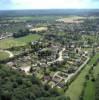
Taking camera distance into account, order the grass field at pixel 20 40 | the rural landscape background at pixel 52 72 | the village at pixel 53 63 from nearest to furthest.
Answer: the rural landscape background at pixel 52 72
the village at pixel 53 63
the grass field at pixel 20 40

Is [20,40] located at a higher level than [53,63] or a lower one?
lower

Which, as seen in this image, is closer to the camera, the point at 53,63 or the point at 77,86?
the point at 77,86

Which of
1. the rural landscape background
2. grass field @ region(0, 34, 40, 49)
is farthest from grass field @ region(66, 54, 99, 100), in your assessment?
grass field @ region(0, 34, 40, 49)

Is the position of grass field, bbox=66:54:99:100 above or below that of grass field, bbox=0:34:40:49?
below

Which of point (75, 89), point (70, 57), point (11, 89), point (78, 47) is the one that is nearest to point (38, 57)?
point (70, 57)

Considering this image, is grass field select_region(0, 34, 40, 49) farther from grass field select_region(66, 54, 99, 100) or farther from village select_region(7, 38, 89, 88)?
grass field select_region(66, 54, 99, 100)

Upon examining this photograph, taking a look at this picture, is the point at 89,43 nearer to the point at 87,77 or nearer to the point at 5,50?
the point at 5,50

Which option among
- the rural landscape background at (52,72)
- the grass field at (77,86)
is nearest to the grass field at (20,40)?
the rural landscape background at (52,72)

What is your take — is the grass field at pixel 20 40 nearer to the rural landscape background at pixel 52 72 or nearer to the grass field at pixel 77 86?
the rural landscape background at pixel 52 72

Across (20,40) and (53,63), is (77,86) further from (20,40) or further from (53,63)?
(20,40)

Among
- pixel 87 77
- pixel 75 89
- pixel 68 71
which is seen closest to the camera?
pixel 75 89

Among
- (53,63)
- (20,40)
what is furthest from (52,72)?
(20,40)
